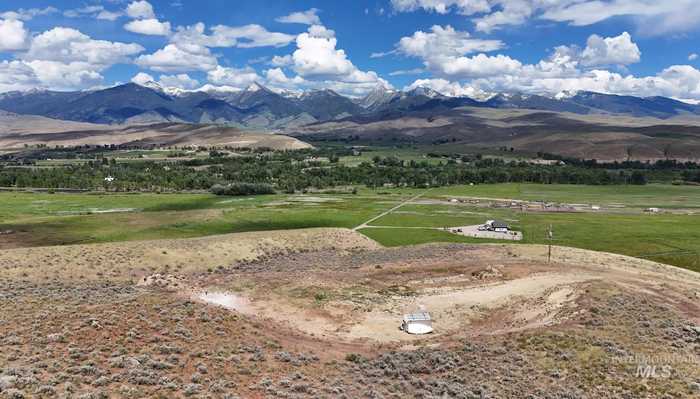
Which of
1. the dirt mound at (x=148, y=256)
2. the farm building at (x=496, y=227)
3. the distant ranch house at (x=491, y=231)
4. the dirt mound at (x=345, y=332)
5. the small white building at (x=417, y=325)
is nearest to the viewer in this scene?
the dirt mound at (x=345, y=332)

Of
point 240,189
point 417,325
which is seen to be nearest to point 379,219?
point 240,189

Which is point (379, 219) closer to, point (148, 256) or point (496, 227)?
point (496, 227)

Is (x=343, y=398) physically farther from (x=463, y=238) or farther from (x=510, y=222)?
(x=510, y=222)

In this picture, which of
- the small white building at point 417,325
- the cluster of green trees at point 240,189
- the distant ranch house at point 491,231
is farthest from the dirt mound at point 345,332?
the cluster of green trees at point 240,189

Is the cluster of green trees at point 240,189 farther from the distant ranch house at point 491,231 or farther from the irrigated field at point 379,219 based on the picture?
the distant ranch house at point 491,231

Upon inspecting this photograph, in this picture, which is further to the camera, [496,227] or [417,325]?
[496,227]

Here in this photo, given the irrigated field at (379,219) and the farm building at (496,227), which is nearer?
the irrigated field at (379,219)

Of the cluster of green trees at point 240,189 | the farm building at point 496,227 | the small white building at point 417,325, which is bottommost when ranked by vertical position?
the small white building at point 417,325

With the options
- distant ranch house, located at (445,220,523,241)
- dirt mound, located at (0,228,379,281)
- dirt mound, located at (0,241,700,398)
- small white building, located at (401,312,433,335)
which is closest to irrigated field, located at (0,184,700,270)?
distant ranch house, located at (445,220,523,241)

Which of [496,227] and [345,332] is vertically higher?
[496,227]
